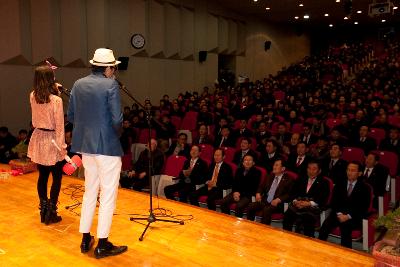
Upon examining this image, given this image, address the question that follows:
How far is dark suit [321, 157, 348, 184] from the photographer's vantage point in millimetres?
5471

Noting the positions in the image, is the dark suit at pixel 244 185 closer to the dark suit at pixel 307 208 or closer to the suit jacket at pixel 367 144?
the dark suit at pixel 307 208

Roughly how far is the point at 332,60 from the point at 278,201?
17872 millimetres

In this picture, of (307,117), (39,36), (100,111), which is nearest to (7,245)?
(100,111)

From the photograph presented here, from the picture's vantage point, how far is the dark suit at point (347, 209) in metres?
4.38

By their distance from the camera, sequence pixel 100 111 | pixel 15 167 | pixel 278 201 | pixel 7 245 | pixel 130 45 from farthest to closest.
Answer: pixel 130 45, pixel 15 167, pixel 278 201, pixel 7 245, pixel 100 111

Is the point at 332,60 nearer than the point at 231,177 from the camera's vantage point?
No

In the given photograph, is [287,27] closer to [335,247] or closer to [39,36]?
[39,36]

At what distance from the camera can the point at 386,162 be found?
239 inches

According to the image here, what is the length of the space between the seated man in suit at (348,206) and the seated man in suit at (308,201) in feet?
0.44

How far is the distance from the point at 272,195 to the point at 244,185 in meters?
0.42

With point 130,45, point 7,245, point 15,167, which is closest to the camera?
point 7,245

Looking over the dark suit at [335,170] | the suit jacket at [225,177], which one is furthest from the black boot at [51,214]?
the dark suit at [335,170]

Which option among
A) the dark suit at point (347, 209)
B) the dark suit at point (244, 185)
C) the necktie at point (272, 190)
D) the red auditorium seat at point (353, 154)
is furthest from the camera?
the red auditorium seat at point (353, 154)

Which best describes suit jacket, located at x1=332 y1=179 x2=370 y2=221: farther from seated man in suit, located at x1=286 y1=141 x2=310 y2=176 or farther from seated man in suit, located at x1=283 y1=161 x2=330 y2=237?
seated man in suit, located at x1=286 y1=141 x2=310 y2=176
